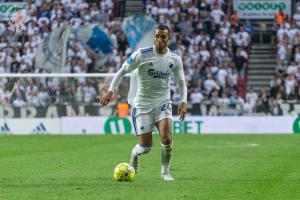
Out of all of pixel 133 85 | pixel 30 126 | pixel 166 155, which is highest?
pixel 133 85

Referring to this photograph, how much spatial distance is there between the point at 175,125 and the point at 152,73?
20.8 m

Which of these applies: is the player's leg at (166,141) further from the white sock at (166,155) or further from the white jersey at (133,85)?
the white jersey at (133,85)

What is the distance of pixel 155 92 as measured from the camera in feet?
50.9

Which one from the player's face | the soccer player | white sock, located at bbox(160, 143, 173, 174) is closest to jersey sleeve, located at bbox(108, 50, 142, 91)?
the soccer player

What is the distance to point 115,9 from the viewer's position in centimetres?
4325

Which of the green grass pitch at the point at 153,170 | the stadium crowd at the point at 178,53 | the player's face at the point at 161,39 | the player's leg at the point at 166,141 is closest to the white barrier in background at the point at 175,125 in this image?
the stadium crowd at the point at 178,53

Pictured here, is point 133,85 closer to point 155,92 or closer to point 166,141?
point 155,92

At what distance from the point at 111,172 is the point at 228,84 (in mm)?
21241

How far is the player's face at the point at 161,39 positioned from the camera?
14.9 m

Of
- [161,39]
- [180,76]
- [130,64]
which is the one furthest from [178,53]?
[161,39]

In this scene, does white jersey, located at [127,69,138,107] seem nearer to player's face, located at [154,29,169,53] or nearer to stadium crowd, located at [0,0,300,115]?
player's face, located at [154,29,169,53]

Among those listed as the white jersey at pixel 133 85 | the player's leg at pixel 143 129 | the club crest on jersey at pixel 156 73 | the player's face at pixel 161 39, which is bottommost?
the player's leg at pixel 143 129

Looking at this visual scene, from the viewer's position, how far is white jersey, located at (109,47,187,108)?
15328mm

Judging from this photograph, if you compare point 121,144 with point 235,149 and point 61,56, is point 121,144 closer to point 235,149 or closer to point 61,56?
point 235,149
